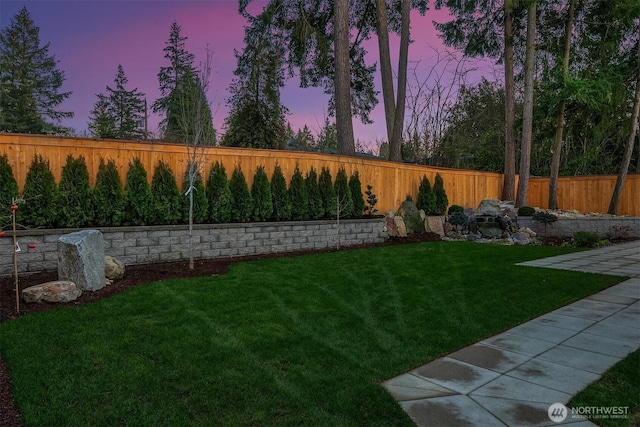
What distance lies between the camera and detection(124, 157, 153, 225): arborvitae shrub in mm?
6129

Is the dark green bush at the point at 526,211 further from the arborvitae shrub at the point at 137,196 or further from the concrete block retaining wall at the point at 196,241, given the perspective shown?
the arborvitae shrub at the point at 137,196

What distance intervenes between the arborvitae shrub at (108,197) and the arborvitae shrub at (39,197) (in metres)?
0.54

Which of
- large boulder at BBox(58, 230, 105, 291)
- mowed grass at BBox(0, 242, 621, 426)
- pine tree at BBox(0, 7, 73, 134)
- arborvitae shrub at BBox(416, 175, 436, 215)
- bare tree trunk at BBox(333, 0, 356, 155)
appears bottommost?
mowed grass at BBox(0, 242, 621, 426)

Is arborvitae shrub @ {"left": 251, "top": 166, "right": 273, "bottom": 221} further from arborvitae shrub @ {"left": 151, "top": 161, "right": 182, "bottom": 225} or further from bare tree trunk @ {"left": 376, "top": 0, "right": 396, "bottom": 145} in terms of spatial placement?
bare tree trunk @ {"left": 376, "top": 0, "right": 396, "bottom": 145}

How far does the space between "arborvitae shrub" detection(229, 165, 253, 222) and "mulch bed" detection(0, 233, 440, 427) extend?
0.82 meters

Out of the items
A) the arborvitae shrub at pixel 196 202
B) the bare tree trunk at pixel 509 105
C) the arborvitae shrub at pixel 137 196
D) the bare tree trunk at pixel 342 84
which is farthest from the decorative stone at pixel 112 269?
the bare tree trunk at pixel 509 105

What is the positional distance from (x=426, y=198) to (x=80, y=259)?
9.11 meters

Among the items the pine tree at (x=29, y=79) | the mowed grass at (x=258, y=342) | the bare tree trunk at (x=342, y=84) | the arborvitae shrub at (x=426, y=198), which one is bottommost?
the mowed grass at (x=258, y=342)

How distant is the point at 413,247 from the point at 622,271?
3.91 meters

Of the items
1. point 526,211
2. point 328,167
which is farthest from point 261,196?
point 526,211

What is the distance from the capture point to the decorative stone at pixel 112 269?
506cm

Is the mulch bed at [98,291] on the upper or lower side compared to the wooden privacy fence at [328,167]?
lower

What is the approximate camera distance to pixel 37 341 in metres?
3.04

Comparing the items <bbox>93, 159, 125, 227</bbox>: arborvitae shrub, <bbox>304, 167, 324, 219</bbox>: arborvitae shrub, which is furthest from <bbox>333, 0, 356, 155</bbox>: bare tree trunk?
<bbox>93, 159, 125, 227</bbox>: arborvitae shrub
